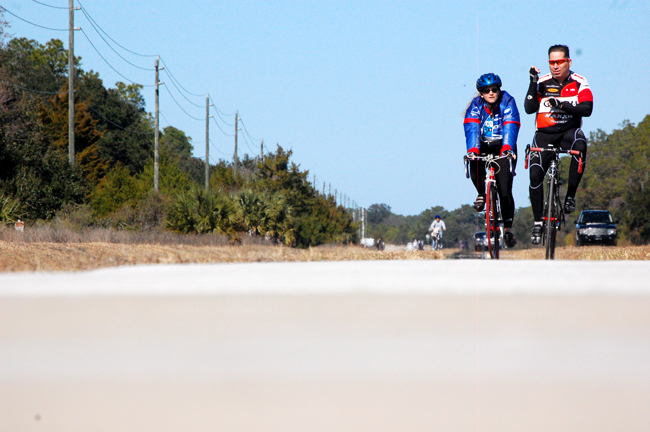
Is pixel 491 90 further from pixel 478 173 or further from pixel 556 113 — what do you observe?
pixel 478 173

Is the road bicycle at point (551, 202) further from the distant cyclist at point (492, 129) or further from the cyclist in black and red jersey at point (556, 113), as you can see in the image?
the distant cyclist at point (492, 129)

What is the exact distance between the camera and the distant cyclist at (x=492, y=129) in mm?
8461

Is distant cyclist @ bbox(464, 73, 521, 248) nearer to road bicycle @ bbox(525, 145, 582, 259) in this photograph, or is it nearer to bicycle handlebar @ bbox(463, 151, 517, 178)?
bicycle handlebar @ bbox(463, 151, 517, 178)

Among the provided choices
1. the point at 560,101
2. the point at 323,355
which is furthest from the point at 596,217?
the point at 323,355

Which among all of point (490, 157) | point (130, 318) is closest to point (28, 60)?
point (490, 157)

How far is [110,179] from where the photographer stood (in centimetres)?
4362

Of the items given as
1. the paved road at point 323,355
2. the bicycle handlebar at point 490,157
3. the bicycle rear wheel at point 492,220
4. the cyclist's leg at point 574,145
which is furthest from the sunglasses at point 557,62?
the paved road at point 323,355

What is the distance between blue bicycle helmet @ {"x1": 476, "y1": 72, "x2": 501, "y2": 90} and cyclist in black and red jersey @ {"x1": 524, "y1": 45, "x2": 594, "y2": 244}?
394mm

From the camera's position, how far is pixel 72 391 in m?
2.22

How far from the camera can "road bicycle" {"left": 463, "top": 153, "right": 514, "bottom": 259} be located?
28.7 feet

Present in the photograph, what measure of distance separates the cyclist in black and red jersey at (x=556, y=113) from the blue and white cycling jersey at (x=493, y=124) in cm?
22

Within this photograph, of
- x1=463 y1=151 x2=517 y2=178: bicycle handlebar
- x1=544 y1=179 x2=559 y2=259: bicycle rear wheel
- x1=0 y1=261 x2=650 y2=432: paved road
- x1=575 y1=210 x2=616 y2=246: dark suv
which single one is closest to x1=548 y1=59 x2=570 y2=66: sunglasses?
x1=463 y1=151 x2=517 y2=178: bicycle handlebar

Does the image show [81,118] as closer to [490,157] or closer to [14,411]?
[490,157]

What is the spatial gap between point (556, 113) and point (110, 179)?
38446 mm
